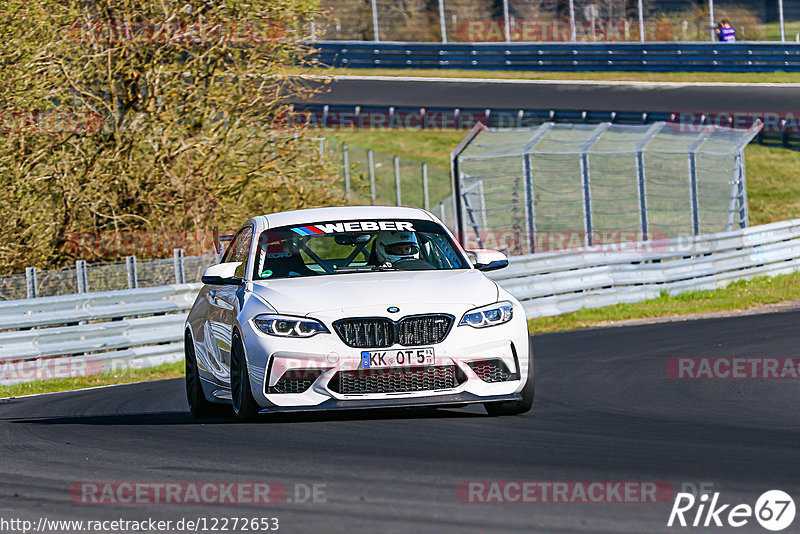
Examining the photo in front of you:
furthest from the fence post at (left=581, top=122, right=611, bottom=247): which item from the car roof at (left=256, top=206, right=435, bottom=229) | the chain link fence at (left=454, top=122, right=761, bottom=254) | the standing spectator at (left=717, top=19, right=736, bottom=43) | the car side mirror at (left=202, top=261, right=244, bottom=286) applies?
the standing spectator at (left=717, top=19, right=736, bottom=43)

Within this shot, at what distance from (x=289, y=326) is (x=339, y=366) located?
440 millimetres

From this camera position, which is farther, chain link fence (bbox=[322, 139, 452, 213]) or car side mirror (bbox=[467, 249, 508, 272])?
chain link fence (bbox=[322, 139, 452, 213])

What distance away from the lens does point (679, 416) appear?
9.02m

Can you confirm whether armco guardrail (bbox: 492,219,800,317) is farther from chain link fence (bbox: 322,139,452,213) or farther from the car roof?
the car roof

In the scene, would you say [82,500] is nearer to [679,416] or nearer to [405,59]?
[679,416]

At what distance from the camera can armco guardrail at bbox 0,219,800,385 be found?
15.9m

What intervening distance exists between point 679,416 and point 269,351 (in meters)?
2.79

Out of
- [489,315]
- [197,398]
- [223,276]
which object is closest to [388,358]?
[489,315]

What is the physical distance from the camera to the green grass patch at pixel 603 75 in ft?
143

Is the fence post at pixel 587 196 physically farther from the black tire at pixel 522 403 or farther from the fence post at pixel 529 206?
the black tire at pixel 522 403

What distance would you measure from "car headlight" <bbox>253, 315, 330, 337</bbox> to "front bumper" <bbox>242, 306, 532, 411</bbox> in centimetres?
5

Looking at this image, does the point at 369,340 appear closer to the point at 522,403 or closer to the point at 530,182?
the point at 522,403

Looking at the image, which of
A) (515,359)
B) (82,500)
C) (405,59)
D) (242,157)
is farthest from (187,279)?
(405,59)

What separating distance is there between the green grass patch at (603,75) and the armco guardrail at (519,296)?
66.2 feet
